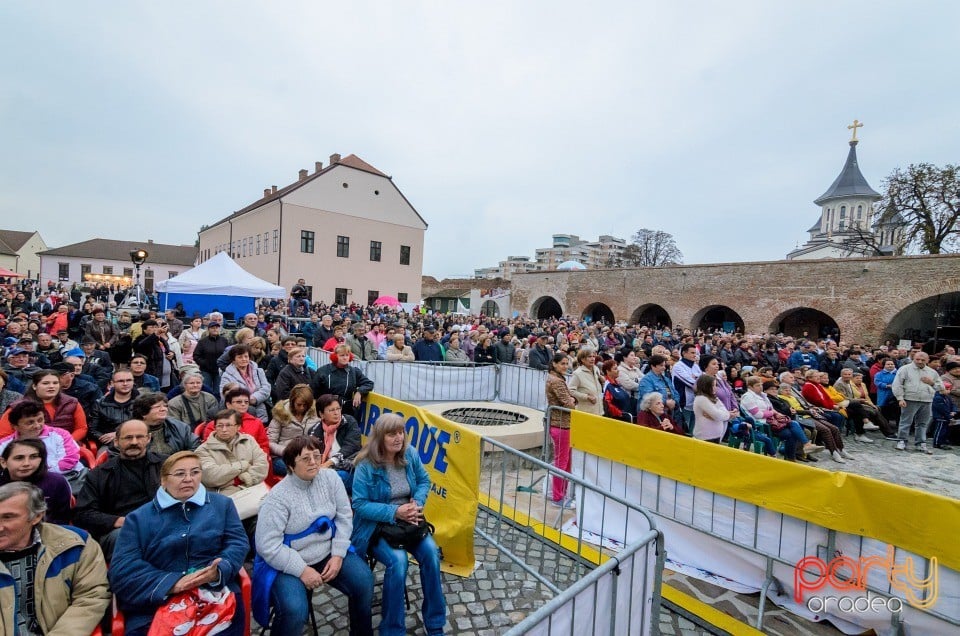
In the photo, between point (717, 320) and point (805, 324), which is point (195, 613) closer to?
point (805, 324)

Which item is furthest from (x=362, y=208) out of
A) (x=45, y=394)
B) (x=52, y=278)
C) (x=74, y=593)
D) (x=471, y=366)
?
(x=52, y=278)

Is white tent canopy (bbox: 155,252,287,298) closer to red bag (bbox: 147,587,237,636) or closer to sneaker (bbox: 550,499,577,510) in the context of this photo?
sneaker (bbox: 550,499,577,510)

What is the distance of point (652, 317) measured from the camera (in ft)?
108

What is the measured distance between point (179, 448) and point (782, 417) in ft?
26.7

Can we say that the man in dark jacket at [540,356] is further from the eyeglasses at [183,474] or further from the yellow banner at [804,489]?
the eyeglasses at [183,474]

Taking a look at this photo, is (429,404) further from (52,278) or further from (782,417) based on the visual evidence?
(52,278)

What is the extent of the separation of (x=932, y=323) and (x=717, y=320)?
10.2 m

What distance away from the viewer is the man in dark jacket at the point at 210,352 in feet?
23.2

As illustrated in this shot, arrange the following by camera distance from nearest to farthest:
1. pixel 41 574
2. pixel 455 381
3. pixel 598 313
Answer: pixel 41 574 → pixel 455 381 → pixel 598 313

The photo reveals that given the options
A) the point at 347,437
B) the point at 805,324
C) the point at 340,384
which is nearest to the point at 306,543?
the point at 347,437

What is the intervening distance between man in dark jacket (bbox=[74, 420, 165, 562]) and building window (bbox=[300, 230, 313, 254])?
102ft

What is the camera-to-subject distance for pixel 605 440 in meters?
4.80

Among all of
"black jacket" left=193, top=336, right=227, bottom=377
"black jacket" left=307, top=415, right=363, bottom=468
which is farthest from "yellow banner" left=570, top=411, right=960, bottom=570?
"black jacket" left=193, top=336, right=227, bottom=377

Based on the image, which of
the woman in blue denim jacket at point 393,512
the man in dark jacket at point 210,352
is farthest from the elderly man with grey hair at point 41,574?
the man in dark jacket at point 210,352
